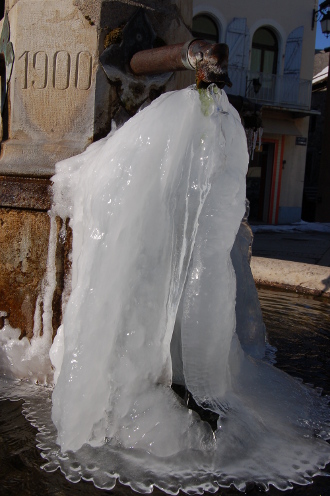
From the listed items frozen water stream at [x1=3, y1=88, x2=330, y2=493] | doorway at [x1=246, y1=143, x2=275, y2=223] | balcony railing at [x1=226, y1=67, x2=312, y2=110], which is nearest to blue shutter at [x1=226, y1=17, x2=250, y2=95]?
balcony railing at [x1=226, y1=67, x2=312, y2=110]

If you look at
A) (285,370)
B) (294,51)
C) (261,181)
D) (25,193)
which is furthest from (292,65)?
(25,193)

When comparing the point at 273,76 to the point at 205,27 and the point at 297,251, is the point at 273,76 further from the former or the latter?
the point at 297,251

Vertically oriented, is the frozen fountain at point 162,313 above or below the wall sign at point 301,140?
below

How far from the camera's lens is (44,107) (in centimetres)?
261

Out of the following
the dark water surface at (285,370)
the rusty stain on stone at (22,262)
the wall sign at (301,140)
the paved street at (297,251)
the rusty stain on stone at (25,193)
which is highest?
the wall sign at (301,140)

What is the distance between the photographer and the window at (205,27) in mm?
Answer: 14312

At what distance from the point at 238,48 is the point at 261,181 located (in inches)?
153

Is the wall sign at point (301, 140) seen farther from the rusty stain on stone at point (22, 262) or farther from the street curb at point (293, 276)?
the rusty stain on stone at point (22, 262)

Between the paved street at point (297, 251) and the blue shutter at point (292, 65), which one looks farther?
the blue shutter at point (292, 65)

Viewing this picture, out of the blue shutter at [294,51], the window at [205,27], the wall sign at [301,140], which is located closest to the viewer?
the window at [205,27]

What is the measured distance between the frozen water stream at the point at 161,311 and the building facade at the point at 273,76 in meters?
12.8

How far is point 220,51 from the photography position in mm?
1927

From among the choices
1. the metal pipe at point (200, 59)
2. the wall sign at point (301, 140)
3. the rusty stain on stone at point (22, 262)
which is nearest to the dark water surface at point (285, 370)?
the rusty stain on stone at point (22, 262)

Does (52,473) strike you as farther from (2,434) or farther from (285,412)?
(285,412)
